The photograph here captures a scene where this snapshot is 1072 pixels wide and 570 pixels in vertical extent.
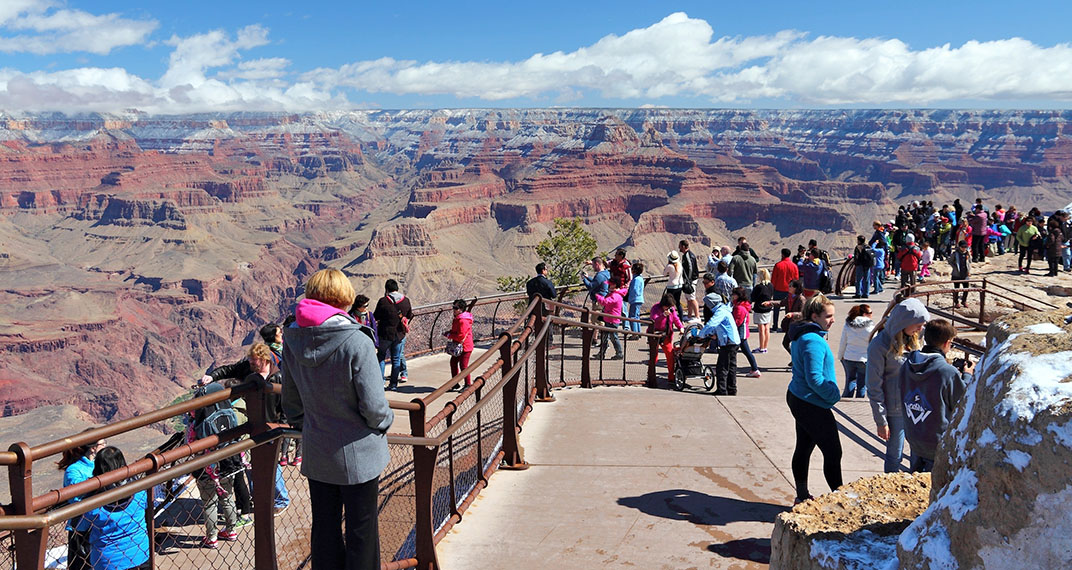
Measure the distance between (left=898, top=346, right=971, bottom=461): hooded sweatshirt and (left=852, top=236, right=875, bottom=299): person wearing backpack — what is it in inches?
473

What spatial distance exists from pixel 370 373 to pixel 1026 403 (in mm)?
2459

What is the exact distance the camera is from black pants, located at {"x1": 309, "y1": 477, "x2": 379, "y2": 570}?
3609 millimetres

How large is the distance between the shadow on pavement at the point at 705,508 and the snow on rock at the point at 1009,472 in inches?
111

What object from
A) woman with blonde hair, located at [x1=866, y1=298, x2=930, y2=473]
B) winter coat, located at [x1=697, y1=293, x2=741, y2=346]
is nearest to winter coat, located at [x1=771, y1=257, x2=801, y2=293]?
winter coat, located at [x1=697, y1=293, x2=741, y2=346]

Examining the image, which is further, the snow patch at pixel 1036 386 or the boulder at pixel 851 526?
the boulder at pixel 851 526

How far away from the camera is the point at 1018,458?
1.99 metres

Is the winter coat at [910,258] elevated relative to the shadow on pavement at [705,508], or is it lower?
elevated

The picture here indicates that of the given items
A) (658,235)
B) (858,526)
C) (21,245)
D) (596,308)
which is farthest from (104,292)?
(858,526)

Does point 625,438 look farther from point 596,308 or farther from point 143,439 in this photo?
point 143,439

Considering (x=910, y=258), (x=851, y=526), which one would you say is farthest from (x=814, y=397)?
(x=910, y=258)

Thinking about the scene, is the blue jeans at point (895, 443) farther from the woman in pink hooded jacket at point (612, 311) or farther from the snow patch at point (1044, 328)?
the woman in pink hooded jacket at point (612, 311)

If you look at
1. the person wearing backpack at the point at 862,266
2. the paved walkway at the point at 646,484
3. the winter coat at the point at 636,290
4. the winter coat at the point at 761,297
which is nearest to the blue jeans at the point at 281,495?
the paved walkway at the point at 646,484

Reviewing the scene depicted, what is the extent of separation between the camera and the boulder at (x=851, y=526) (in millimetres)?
2584

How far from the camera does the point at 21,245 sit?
195m
